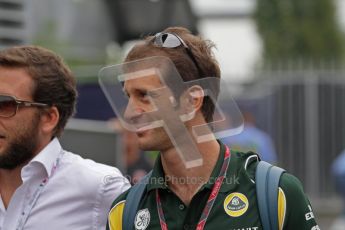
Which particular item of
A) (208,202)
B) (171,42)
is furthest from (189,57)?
(208,202)

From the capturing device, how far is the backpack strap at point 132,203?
12.0ft

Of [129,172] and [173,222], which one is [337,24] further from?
[173,222]

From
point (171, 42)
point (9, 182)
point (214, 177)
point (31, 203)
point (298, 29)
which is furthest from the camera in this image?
point (298, 29)

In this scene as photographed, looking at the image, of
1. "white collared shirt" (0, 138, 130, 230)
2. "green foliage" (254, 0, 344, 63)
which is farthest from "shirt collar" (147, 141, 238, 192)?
"green foliage" (254, 0, 344, 63)

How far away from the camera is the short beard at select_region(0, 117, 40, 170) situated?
416 cm

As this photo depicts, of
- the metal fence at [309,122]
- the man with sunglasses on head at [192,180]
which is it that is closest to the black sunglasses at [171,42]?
the man with sunglasses on head at [192,180]

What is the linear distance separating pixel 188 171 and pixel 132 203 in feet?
0.83

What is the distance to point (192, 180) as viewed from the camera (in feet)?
12.1

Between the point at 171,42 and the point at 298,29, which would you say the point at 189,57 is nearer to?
the point at 171,42

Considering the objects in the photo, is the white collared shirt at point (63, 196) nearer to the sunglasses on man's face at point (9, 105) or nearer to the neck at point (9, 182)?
the neck at point (9, 182)

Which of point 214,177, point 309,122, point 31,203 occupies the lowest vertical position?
point 309,122

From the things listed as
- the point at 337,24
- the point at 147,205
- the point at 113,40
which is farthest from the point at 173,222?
the point at 337,24

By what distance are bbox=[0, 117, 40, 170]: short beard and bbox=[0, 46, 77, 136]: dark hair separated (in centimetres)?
14

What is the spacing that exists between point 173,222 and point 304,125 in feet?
49.4
